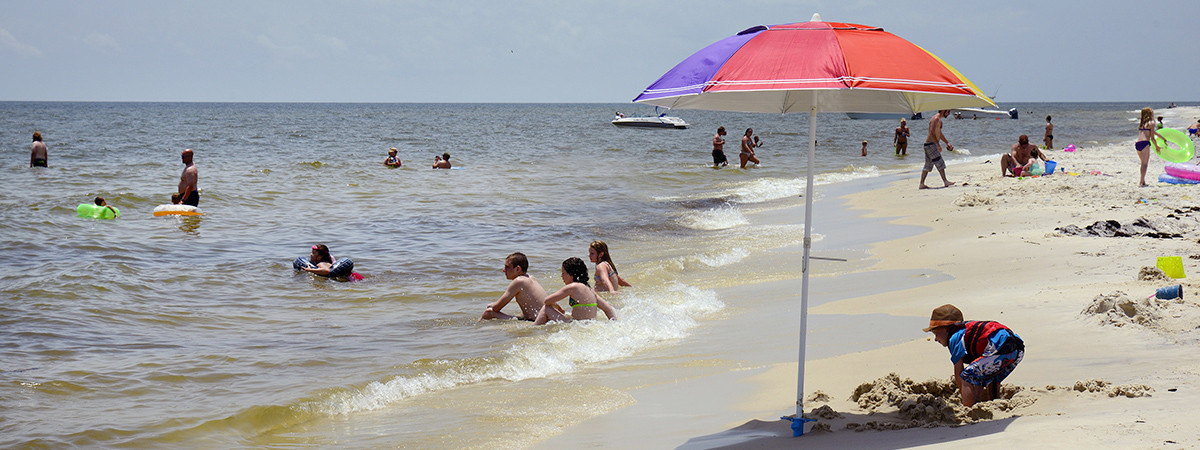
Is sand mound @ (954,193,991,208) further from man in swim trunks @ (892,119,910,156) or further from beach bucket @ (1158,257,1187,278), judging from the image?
man in swim trunks @ (892,119,910,156)

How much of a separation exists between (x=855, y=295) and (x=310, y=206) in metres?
14.3

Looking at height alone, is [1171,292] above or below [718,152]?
below

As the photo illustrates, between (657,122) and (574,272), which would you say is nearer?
(574,272)

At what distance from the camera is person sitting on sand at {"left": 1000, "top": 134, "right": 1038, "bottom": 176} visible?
17.1 meters

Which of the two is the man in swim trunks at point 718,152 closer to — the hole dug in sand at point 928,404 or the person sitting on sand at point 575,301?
the person sitting on sand at point 575,301

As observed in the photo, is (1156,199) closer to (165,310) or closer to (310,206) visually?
(165,310)

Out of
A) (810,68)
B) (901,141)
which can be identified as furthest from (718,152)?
(810,68)

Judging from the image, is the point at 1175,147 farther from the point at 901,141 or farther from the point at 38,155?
the point at 38,155

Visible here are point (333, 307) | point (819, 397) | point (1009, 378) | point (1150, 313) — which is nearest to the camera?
point (1009, 378)

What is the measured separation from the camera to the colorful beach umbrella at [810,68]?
Result: 3893 mm

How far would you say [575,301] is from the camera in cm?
801

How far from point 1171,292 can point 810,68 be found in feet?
11.4

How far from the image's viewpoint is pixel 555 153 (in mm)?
39000

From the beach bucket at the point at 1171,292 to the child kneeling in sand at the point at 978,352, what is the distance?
208cm
